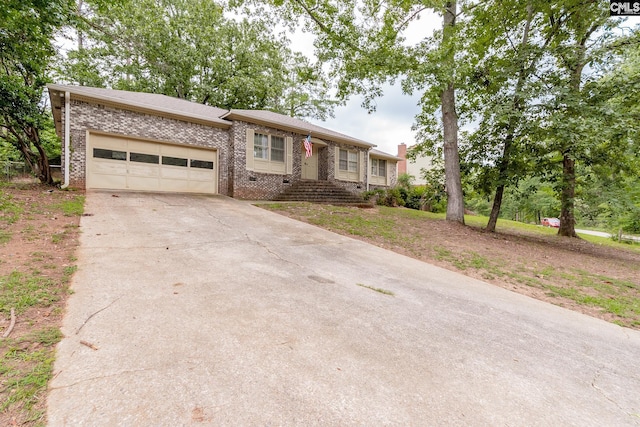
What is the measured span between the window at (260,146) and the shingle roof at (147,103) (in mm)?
1307

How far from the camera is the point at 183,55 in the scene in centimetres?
1642

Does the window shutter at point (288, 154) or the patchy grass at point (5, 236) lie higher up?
the window shutter at point (288, 154)

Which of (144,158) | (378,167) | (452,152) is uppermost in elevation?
(378,167)

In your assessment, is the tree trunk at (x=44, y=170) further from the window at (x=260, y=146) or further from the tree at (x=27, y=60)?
the window at (x=260, y=146)

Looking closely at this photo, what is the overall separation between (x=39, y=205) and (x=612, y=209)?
1633cm

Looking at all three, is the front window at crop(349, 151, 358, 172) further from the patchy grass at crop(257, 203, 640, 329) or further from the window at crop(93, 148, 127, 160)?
the window at crop(93, 148, 127, 160)

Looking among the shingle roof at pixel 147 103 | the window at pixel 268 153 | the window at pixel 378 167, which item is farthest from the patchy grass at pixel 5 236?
A: the window at pixel 378 167

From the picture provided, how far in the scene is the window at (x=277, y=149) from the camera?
12.9 metres

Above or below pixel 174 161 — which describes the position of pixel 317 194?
below

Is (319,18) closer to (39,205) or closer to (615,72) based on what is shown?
(615,72)

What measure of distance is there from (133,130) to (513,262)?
41.0 ft

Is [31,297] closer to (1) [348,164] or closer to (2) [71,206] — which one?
(2) [71,206]

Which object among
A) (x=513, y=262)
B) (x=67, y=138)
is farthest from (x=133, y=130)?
(x=513, y=262)

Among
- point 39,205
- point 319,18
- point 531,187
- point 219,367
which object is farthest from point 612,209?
point 39,205
